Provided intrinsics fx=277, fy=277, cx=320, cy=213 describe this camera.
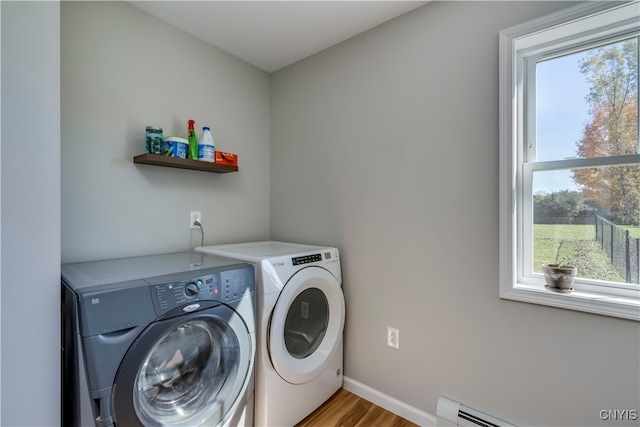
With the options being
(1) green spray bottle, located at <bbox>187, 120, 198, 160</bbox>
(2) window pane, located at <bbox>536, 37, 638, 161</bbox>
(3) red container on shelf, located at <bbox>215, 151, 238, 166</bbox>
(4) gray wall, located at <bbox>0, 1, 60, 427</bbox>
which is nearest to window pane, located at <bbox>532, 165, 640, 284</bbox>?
(2) window pane, located at <bbox>536, 37, 638, 161</bbox>

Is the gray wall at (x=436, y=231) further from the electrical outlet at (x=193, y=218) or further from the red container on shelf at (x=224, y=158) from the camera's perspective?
the electrical outlet at (x=193, y=218)

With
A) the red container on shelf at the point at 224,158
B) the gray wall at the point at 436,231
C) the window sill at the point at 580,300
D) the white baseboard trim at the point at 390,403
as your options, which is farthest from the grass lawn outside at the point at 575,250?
the red container on shelf at the point at 224,158

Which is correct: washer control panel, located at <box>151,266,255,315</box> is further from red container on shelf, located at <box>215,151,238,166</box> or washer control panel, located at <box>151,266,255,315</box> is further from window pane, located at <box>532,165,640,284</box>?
window pane, located at <box>532,165,640,284</box>

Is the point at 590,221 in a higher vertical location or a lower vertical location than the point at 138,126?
lower

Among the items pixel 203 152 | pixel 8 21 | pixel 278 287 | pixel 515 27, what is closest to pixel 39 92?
pixel 8 21

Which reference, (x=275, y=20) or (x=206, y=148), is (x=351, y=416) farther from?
(x=275, y=20)

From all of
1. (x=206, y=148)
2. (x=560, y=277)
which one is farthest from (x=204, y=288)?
(x=560, y=277)

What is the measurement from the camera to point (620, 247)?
3.82ft

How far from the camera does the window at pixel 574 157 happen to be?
1146 millimetres

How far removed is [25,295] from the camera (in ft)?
3.00

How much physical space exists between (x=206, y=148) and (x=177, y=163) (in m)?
0.21

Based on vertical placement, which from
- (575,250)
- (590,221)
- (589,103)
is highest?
(589,103)

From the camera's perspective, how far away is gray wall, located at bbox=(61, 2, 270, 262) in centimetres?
139

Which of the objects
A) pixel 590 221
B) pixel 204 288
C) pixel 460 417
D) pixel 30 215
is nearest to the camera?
pixel 30 215
